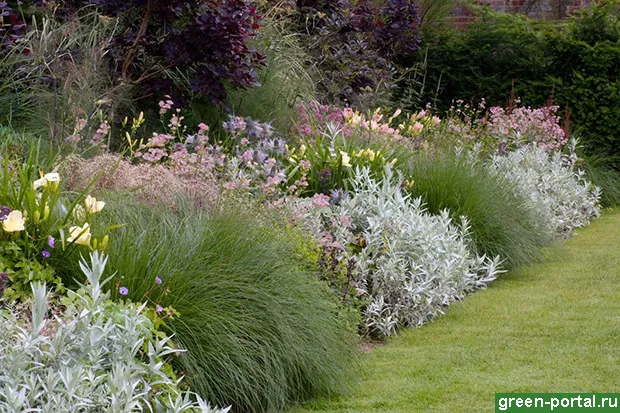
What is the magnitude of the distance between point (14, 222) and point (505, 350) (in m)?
2.91

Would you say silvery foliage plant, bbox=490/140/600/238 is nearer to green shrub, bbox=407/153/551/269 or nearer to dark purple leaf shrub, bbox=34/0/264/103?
green shrub, bbox=407/153/551/269

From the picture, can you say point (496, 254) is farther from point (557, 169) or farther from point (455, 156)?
point (557, 169)

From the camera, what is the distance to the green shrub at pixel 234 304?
422 centimetres

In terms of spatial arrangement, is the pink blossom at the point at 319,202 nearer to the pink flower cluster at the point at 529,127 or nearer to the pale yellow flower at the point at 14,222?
the pale yellow flower at the point at 14,222

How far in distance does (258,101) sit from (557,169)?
3.70 meters

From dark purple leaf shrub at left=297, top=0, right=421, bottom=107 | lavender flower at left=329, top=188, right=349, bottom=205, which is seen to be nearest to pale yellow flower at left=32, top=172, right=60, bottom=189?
lavender flower at left=329, top=188, right=349, bottom=205

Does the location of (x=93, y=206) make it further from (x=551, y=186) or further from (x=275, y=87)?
(x=551, y=186)

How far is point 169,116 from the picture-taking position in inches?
337

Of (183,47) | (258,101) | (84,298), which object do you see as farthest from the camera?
(258,101)

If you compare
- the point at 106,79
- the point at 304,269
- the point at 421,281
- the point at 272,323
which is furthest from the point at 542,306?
the point at 106,79

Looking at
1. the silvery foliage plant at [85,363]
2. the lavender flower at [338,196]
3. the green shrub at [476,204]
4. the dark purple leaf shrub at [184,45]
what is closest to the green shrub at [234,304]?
the silvery foliage plant at [85,363]

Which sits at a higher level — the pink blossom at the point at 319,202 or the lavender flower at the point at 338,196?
the pink blossom at the point at 319,202

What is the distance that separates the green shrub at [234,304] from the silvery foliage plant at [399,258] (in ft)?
3.48

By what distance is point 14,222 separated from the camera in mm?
4051
